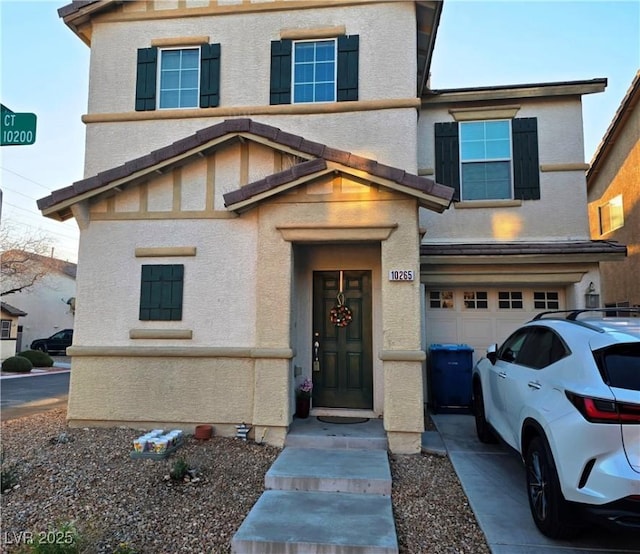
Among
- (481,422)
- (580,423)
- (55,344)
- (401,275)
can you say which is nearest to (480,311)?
(481,422)

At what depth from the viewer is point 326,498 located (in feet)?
16.2

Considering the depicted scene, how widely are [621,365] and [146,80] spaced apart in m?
8.94

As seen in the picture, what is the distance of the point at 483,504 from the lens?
4.71 metres

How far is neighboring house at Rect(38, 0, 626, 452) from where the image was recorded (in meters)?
6.71

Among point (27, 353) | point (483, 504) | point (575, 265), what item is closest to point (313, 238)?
point (483, 504)

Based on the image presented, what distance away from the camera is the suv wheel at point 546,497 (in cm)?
378

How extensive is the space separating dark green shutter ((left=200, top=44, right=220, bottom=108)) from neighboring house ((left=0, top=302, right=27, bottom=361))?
19.7 meters

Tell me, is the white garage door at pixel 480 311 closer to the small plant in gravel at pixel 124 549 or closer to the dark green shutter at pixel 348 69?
the dark green shutter at pixel 348 69

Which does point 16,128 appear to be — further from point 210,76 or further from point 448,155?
point 448,155

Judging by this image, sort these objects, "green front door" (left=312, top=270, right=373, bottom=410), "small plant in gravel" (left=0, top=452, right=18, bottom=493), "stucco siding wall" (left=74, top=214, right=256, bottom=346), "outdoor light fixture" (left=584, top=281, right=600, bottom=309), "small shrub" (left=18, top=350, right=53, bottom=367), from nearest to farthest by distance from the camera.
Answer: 1. "small plant in gravel" (left=0, top=452, right=18, bottom=493)
2. "stucco siding wall" (left=74, top=214, right=256, bottom=346)
3. "green front door" (left=312, top=270, right=373, bottom=410)
4. "outdoor light fixture" (left=584, top=281, right=600, bottom=309)
5. "small shrub" (left=18, top=350, right=53, bottom=367)

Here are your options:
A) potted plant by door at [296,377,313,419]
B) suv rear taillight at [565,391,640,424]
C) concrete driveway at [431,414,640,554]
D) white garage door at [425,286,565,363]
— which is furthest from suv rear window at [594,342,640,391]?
white garage door at [425,286,565,363]

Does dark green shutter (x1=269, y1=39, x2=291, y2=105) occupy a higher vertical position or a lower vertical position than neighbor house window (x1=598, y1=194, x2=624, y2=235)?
higher

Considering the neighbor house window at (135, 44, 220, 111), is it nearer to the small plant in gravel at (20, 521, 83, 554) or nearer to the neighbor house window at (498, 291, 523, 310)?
the neighbor house window at (498, 291, 523, 310)

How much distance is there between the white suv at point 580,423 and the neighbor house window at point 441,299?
4.32 m
